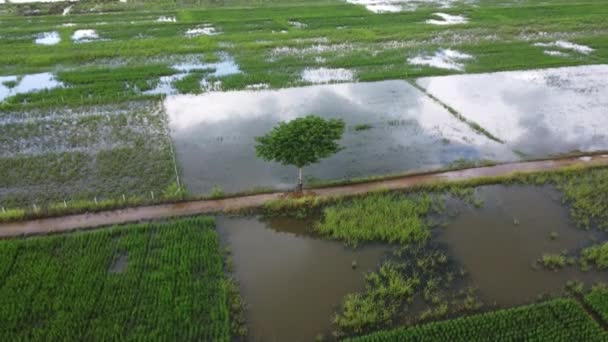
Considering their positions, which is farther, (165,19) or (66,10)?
(66,10)

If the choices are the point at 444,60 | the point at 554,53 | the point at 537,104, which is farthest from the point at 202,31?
the point at 554,53

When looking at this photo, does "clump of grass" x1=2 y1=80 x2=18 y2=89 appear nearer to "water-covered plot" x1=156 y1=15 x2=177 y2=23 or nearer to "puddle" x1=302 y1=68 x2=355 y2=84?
"water-covered plot" x1=156 y1=15 x2=177 y2=23

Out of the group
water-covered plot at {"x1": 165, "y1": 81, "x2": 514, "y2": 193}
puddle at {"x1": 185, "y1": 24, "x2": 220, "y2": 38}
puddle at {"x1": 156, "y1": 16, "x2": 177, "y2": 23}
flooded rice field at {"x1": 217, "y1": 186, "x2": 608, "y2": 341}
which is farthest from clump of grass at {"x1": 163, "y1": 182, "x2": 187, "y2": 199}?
puddle at {"x1": 156, "y1": 16, "x2": 177, "y2": 23}

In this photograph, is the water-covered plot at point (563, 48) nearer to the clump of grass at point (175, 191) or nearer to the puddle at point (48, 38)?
the clump of grass at point (175, 191)

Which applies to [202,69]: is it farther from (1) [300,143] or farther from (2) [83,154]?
(1) [300,143]

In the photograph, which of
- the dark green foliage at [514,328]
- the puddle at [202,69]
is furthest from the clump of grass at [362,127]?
the dark green foliage at [514,328]

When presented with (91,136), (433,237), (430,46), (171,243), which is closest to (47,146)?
(91,136)
